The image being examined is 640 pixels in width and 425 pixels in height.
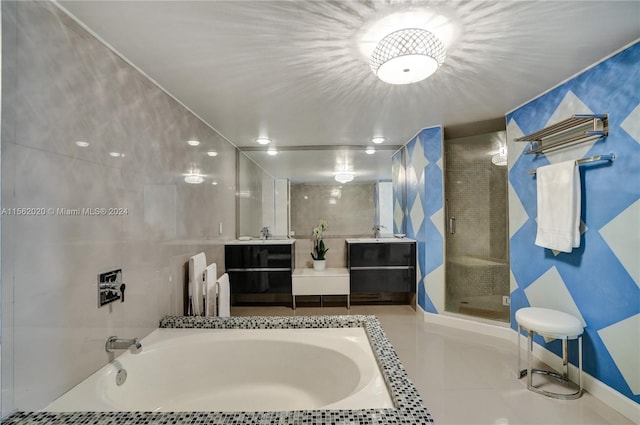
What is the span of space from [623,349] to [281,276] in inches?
120

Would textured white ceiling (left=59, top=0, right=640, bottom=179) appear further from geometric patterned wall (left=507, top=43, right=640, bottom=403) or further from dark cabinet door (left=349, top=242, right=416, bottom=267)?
dark cabinet door (left=349, top=242, right=416, bottom=267)

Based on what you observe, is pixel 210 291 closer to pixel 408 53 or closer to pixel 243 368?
pixel 243 368

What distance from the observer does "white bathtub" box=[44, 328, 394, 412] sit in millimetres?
1733

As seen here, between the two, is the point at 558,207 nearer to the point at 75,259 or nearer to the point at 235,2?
the point at 235,2

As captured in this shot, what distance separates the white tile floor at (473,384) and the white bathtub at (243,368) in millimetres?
700

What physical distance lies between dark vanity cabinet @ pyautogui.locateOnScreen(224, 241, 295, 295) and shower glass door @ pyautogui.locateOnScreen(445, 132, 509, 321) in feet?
6.36

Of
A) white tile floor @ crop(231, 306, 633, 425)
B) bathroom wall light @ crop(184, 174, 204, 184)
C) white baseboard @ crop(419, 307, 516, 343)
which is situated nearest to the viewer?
white tile floor @ crop(231, 306, 633, 425)

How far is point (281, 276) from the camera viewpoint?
379cm

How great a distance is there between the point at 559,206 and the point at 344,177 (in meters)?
2.52

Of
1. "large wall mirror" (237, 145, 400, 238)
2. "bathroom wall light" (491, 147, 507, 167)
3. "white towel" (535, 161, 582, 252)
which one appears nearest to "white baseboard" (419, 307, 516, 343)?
"white towel" (535, 161, 582, 252)

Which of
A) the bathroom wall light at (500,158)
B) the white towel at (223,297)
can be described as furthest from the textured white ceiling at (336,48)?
the white towel at (223,297)

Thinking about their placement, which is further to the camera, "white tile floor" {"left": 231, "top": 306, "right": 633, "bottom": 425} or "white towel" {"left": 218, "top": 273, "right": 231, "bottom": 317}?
"white towel" {"left": 218, "top": 273, "right": 231, "bottom": 317}

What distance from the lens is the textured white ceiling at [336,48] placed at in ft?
4.63

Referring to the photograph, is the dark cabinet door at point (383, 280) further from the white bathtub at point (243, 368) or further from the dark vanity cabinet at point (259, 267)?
the white bathtub at point (243, 368)
